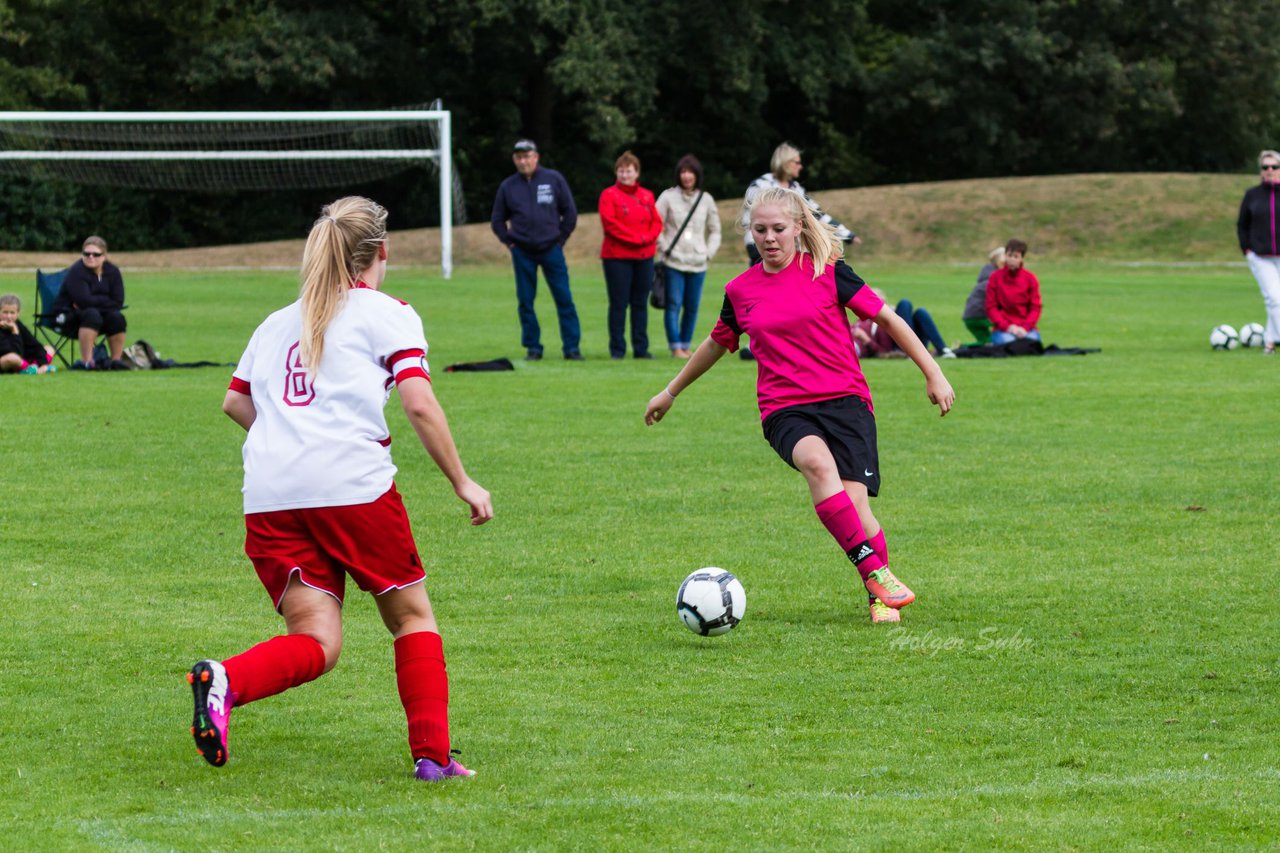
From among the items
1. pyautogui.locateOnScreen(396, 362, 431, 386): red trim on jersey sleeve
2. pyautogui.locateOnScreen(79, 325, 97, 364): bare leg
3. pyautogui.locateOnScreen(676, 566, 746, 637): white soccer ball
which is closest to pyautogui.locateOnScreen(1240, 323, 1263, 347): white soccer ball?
pyautogui.locateOnScreen(79, 325, 97, 364): bare leg

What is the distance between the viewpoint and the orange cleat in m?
6.58

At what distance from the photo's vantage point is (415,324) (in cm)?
449

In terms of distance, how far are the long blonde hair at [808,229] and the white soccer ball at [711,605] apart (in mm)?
1307

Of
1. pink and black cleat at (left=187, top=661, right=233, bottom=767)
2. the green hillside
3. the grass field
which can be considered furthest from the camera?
the green hillside

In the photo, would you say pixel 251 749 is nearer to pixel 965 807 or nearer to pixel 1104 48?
pixel 965 807

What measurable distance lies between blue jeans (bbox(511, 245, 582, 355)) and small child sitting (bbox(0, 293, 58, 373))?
178 inches

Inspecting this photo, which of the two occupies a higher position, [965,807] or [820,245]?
[820,245]

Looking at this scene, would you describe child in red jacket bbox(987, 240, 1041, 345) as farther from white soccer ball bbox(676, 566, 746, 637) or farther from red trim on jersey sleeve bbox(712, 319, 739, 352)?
white soccer ball bbox(676, 566, 746, 637)

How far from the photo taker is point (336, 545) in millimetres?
4449

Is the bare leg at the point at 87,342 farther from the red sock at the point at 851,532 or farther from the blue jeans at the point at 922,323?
the red sock at the point at 851,532

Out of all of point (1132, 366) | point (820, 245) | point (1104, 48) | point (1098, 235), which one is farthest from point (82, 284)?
point (1104, 48)

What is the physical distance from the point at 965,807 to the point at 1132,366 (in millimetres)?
12991

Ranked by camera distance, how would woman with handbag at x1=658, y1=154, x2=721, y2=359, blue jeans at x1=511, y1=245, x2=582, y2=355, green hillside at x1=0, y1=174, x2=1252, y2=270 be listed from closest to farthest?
blue jeans at x1=511, y1=245, x2=582, y2=355 < woman with handbag at x1=658, y1=154, x2=721, y2=359 < green hillside at x1=0, y1=174, x2=1252, y2=270

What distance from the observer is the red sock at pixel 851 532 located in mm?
6633
